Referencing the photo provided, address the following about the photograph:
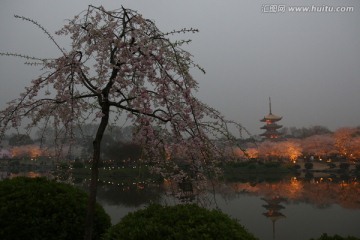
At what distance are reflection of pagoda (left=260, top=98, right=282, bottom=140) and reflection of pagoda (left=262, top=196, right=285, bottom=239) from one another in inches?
1809

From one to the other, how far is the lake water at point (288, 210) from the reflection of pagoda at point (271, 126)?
42611mm

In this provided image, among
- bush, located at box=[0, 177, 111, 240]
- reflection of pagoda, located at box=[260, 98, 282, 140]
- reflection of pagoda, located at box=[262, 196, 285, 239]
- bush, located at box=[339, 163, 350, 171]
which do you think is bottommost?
reflection of pagoda, located at box=[262, 196, 285, 239]

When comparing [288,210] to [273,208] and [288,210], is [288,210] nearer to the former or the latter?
[288,210]

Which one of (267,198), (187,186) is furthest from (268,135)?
(187,186)

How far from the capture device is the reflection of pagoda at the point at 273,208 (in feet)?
43.9

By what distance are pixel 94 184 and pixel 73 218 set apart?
2.97ft

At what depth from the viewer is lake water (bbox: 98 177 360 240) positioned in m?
11.3

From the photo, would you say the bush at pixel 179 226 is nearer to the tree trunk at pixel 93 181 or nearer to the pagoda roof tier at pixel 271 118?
the tree trunk at pixel 93 181

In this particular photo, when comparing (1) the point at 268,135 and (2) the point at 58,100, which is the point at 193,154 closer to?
(2) the point at 58,100

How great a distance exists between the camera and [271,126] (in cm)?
6372

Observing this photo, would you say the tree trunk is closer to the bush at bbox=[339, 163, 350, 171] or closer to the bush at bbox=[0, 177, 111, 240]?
the bush at bbox=[0, 177, 111, 240]

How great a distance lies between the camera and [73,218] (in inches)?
182

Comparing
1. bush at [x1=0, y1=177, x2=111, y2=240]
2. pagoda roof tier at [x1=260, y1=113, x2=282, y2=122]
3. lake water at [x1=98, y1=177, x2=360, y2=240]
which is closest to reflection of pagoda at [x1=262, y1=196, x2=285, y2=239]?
lake water at [x1=98, y1=177, x2=360, y2=240]

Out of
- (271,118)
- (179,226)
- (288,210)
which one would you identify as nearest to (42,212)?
(179,226)
